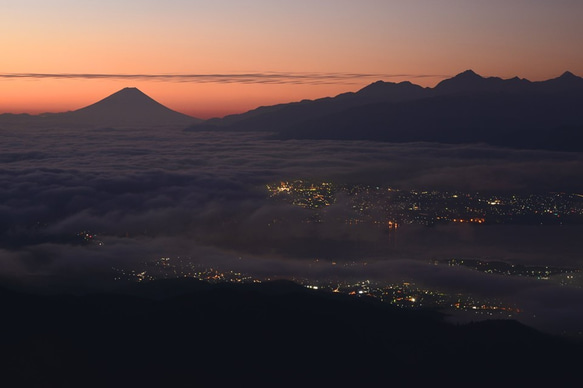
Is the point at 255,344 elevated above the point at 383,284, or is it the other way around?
the point at 383,284

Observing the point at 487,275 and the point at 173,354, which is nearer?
the point at 173,354

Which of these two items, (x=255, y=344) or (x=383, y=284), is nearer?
(x=255, y=344)

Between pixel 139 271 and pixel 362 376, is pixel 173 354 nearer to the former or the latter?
pixel 362 376

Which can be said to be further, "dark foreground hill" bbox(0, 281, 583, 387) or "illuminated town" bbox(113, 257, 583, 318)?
"illuminated town" bbox(113, 257, 583, 318)

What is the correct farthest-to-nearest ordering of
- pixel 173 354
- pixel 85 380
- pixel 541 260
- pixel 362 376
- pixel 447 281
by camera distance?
pixel 541 260 → pixel 447 281 → pixel 173 354 → pixel 362 376 → pixel 85 380

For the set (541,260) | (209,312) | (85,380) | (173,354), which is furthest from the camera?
(541,260)

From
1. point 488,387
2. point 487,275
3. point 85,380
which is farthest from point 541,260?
point 85,380

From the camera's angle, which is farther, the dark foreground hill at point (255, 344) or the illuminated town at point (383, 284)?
the illuminated town at point (383, 284)
